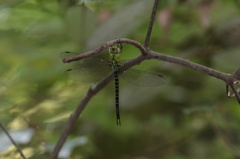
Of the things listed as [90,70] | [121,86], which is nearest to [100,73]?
[90,70]

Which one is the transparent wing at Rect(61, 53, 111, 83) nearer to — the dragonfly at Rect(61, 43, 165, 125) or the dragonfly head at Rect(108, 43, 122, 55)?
the dragonfly at Rect(61, 43, 165, 125)

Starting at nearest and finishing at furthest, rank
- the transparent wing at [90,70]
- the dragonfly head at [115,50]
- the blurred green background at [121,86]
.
Answer: the dragonfly head at [115,50] → the transparent wing at [90,70] → the blurred green background at [121,86]

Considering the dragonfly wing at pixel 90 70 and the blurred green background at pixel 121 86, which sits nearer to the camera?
the dragonfly wing at pixel 90 70

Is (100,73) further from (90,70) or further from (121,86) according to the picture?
(121,86)

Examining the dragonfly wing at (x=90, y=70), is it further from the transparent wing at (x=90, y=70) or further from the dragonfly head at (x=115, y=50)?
the dragonfly head at (x=115, y=50)

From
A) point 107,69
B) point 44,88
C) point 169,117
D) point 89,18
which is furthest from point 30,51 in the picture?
point 169,117

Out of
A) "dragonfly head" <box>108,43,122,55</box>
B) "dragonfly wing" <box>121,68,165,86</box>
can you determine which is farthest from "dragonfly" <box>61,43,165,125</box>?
"dragonfly head" <box>108,43,122,55</box>

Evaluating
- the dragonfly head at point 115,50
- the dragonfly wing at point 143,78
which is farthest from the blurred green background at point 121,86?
the dragonfly head at point 115,50
